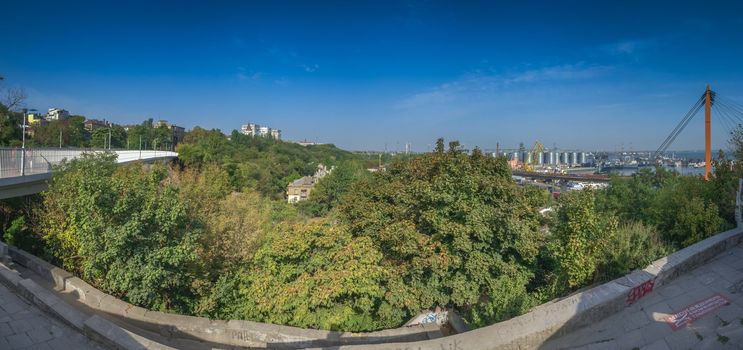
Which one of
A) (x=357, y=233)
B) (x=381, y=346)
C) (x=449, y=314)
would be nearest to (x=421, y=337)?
(x=449, y=314)

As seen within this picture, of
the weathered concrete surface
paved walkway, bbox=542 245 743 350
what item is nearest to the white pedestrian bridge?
the weathered concrete surface

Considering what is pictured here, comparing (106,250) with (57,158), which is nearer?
(106,250)

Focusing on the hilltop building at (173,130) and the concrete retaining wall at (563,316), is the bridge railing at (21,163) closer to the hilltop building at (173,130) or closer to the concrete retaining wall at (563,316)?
the concrete retaining wall at (563,316)

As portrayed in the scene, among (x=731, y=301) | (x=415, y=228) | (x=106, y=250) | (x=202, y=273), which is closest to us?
(x=731, y=301)

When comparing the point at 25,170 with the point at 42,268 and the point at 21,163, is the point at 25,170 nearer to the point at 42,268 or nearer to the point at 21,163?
the point at 21,163

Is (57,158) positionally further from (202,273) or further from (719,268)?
(719,268)

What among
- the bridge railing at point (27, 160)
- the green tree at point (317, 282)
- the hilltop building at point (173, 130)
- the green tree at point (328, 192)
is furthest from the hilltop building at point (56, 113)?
the green tree at point (317, 282)
